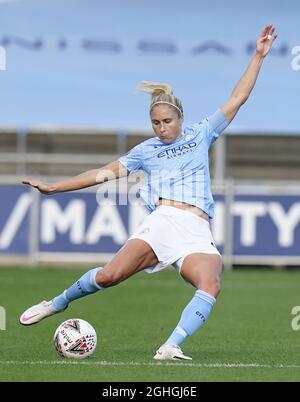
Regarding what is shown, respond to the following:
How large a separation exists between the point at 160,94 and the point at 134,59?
1197 cm

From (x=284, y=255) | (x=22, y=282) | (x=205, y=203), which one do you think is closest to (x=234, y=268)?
(x=284, y=255)

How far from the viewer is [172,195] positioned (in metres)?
8.34

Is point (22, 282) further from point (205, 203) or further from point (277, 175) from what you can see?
point (205, 203)

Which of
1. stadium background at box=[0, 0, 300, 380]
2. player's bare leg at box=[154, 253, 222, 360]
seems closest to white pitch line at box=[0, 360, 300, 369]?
player's bare leg at box=[154, 253, 222, 360]

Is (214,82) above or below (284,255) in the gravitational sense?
above

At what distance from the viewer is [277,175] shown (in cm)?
2162

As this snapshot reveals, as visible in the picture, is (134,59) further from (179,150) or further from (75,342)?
(75,342)

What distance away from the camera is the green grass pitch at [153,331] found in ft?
24.4

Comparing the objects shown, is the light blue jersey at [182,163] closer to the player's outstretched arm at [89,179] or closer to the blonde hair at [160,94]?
the player's outstretched arm at [89,179]

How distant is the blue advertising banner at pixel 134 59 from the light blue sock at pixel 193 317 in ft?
38.4

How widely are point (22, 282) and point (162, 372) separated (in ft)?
30.7
